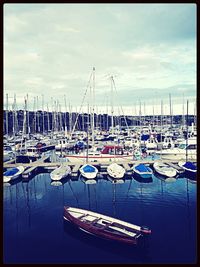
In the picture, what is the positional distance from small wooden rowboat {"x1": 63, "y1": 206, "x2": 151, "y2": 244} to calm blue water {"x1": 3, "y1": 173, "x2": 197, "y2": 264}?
28cm

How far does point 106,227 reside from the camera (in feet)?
36.4

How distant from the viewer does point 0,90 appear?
3.67 m

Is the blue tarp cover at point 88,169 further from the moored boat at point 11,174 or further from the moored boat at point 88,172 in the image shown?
the moored boat at point 11,174

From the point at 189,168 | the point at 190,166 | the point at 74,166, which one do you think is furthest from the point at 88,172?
the point at 190,166

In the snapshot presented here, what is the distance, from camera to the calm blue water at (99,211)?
993cm

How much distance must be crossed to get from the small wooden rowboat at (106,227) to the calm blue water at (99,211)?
11.2 inches

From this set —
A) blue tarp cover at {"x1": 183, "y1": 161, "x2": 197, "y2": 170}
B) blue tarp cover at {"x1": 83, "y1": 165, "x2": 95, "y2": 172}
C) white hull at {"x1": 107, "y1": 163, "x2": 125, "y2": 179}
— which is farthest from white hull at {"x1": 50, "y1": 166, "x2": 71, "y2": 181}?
blue tarp cover at {"x1": 183, "y1": 161, "x2": 197, "y2": 170}

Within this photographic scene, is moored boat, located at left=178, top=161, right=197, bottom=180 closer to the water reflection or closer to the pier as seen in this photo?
the pier

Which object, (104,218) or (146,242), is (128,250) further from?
(104,218)

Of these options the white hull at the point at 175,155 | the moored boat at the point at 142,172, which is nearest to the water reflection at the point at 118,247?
the moored boat at the point at 142,172

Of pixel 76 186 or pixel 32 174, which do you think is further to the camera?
pixel 32 174

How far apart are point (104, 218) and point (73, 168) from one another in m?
10.2

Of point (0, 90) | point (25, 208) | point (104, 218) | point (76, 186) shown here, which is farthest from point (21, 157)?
point (0, 90)

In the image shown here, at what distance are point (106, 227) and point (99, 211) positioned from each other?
9.61 ft
